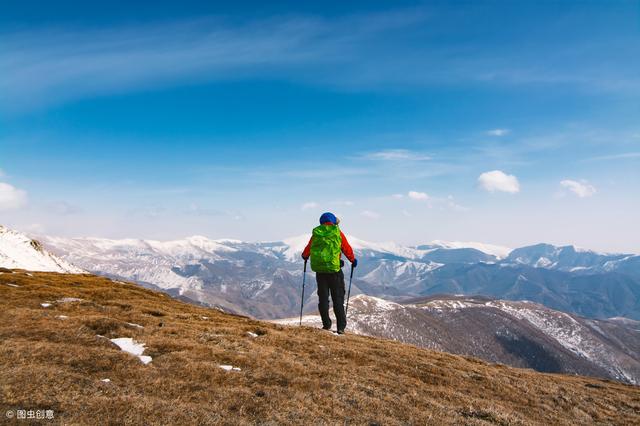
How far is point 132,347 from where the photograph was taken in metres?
15.2

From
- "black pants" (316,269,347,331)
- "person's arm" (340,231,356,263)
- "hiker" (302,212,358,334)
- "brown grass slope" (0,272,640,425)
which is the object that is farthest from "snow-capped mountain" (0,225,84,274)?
"person's arm" (340,231,356,263)

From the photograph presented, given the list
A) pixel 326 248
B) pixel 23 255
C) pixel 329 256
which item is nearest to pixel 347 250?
pixel 329 256

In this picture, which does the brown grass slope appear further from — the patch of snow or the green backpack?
the green backpack

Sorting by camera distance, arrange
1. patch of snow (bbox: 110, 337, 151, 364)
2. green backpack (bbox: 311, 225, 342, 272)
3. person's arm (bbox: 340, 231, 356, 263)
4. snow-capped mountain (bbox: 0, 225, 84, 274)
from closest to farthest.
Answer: patch of snow (bbox: 110, 337, 151, 364)
person's arm (bbox: 340, 231, 356, 263)
green backpack (bbox: 311, 225, 342, 272)
snow-capped mountain (bbox: 0, 225, 84, 274)

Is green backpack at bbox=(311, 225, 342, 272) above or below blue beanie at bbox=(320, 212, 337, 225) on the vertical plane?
below

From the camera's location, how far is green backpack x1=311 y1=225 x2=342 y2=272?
21672 millimetres

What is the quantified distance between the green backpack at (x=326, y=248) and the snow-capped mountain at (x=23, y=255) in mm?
66690

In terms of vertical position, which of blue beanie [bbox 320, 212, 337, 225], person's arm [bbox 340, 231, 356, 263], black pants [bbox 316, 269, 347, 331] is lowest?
black pants [bbox 316, 269, 347, 331]

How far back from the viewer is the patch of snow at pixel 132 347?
552 inches

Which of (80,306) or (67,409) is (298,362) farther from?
(80,306)

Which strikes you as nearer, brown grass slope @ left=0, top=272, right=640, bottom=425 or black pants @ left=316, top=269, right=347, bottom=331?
brown grass slope @ left=0, top=272, right=640, bottom=425

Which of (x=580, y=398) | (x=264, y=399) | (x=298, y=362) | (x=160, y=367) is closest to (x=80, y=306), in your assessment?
(x=160, y=367)

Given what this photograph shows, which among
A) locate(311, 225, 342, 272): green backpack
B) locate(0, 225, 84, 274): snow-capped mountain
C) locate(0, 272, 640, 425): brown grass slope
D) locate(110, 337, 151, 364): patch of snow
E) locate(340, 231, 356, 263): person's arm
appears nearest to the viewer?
locate(0, 272, 640, 425): brown grass slope

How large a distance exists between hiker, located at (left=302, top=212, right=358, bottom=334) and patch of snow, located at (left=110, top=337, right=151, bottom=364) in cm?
956
